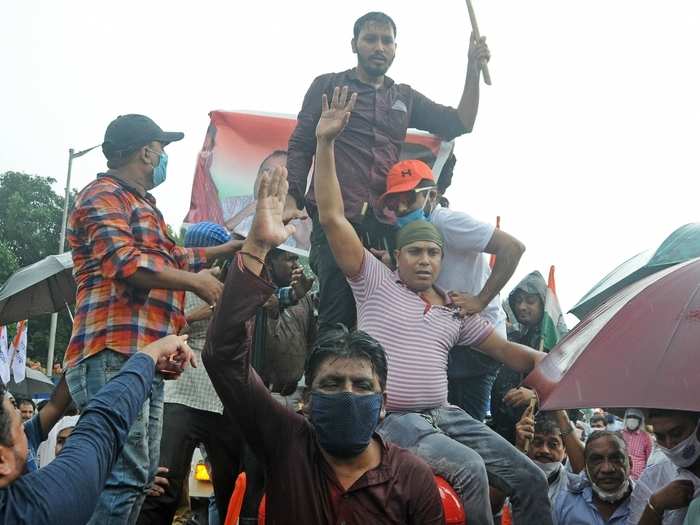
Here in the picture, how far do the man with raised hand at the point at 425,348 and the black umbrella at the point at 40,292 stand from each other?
250 cm

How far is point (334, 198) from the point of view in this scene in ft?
13.9

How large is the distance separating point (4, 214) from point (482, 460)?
49269mm

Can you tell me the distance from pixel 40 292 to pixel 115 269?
283 centimetres

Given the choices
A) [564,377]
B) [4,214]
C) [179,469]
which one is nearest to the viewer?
[564,377]

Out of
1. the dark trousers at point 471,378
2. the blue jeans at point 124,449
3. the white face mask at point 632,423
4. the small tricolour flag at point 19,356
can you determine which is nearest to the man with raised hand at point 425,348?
the dark trousers at point 471,378

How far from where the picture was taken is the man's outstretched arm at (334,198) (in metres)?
4.22

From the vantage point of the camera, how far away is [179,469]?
466 cm

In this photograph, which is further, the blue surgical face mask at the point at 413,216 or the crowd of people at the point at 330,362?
the blue surgical face mask at the point at 413,216

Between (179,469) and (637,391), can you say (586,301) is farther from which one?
(179,469)

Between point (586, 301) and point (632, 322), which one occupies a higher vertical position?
point (632, 322)

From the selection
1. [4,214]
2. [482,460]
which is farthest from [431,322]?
[4,214]

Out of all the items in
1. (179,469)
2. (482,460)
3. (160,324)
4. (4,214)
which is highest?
(160,324)

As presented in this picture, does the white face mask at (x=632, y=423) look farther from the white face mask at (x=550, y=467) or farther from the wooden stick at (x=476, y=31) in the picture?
the wooden stick at (x=476, y=31)

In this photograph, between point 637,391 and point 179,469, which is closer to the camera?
point 637,391
